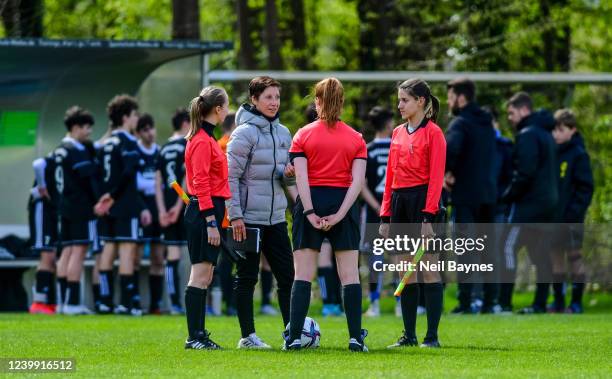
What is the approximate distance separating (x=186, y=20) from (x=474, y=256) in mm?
5708

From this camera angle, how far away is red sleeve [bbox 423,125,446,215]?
33.9 feet

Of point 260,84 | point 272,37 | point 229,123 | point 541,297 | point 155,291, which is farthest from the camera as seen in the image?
point 272,37

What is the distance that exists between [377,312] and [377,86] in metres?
4.58

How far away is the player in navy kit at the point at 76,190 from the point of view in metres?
16.1

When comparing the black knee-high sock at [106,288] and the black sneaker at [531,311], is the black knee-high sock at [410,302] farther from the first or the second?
the black knee-high sock at [106,288]

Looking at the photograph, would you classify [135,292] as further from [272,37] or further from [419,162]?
[272,37]

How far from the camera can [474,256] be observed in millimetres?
16594

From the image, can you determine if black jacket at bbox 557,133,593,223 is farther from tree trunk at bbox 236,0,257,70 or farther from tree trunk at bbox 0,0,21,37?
tree trunk at bbox 236,0,257,70

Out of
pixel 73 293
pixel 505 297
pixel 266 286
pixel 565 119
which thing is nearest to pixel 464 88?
pixel 565 119

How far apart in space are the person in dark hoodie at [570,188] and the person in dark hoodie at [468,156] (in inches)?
63.9

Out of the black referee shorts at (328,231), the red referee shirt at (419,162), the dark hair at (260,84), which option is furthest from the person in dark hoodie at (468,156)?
the black referee shorts at (328,231)

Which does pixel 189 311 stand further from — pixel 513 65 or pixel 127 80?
pixel 513 65

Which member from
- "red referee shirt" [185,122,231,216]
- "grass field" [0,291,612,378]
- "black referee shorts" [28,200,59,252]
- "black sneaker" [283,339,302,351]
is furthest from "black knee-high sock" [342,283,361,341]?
"black referee shorts" [28,200,59,252]

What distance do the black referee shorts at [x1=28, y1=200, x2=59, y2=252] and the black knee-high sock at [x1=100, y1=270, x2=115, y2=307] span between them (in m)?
1.00
